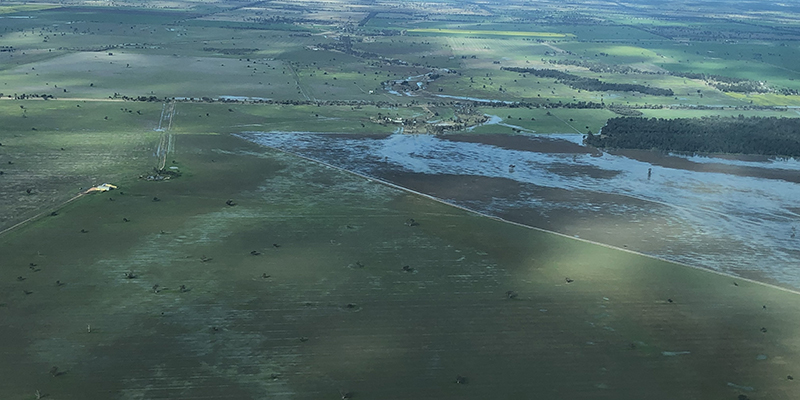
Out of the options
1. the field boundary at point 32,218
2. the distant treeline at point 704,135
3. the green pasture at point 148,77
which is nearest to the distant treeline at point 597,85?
the distant treeline at point 704,135

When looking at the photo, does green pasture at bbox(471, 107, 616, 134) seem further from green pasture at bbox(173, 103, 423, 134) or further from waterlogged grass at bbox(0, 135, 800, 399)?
waterlogged grass at bbox(0, 135, 800, 399)

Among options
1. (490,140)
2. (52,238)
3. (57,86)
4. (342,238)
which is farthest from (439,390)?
(57,86)

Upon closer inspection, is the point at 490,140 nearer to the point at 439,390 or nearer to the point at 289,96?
the point at 289,96

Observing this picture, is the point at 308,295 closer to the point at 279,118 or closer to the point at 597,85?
the point at 279,118

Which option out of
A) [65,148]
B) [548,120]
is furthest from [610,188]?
[65,148]

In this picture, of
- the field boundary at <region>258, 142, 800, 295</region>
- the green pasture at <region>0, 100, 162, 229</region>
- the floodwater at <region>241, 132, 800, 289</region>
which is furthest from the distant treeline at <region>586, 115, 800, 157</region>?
the green pasture at <region>0, 100, 162, 229</region>

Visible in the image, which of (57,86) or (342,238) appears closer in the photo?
(342,238)

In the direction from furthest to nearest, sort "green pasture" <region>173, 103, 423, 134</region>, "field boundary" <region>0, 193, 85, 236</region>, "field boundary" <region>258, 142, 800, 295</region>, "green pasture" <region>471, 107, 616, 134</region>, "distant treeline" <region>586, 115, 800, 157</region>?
"green pasture" <region>471, 107, 616, 134</region> < "green pasture" <region>173, 103, 423, 134</region> < "distant treeline" <region>586, 115, 800, 157</region> < "field boundary" <region>0, 193, 85, 236</region> < "field boundary" <region>258, 142, 800, 295</region>
